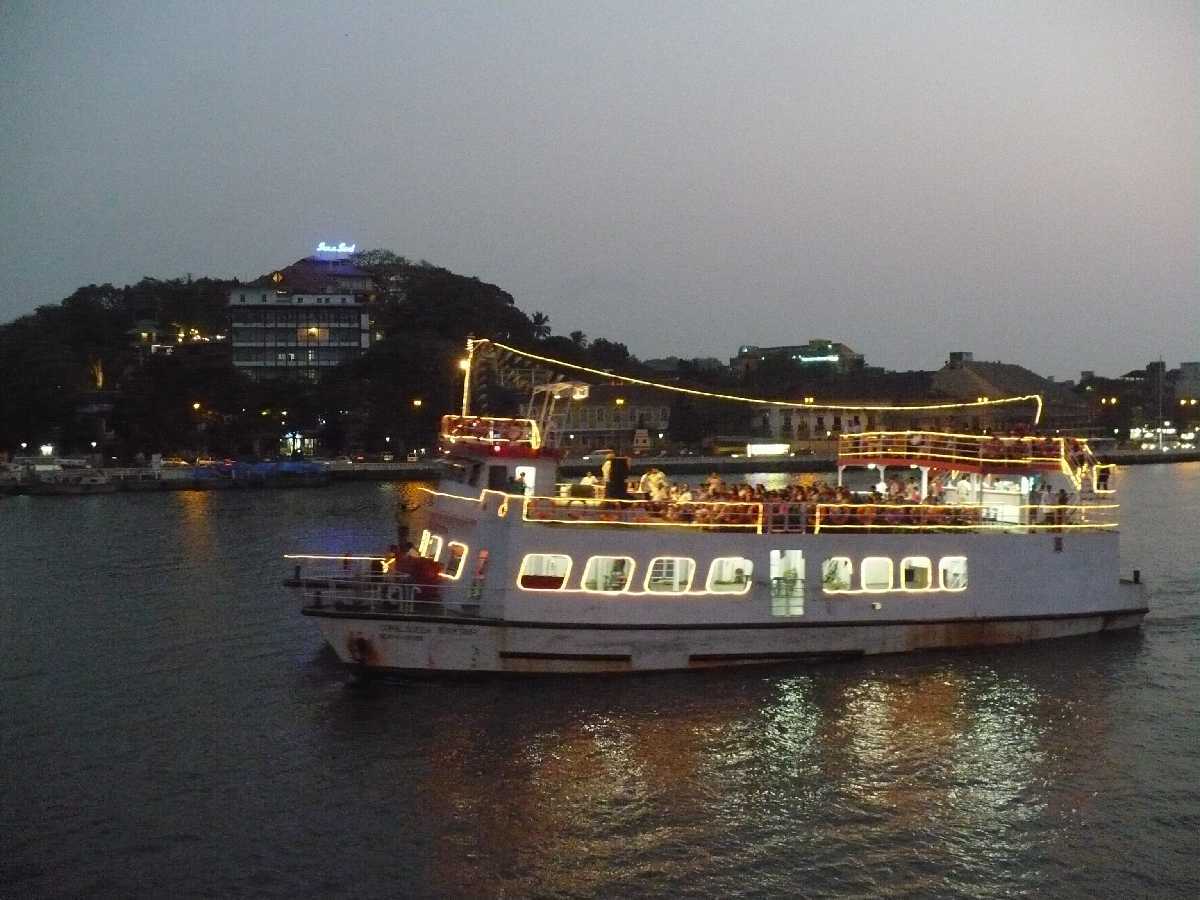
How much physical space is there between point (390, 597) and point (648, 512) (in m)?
5.30

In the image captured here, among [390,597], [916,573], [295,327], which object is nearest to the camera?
[390,597]

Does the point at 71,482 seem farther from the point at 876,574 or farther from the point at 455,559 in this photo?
the point at 876,574

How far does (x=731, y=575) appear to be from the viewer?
2286 cm

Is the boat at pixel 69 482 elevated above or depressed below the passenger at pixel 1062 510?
below

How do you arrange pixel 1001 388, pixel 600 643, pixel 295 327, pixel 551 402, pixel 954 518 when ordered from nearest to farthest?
pixel 600 643 < pixel 551 402 < pixel 954 518 < pixel 295 327 < pixel 1001 388

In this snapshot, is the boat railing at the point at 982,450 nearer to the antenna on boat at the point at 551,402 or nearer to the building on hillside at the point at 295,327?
the antenna on boat at the point at 551,402

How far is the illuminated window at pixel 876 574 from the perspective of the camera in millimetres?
23891

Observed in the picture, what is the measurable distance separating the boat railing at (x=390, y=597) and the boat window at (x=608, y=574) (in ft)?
6.28

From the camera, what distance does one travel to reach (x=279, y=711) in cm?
2125

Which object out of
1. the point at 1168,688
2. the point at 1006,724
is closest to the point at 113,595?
the point at 1006,724

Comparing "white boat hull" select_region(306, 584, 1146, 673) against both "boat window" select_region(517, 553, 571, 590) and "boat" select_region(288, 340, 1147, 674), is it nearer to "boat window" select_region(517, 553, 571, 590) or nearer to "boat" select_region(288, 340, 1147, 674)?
"boat" select_region(288, 340, 1147, 674)

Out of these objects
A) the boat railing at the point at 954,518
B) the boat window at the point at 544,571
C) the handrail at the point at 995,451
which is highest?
the handrail at the point at 995,451

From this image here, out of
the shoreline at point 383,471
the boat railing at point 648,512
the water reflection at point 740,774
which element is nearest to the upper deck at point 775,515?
the boat railing at point 648,512

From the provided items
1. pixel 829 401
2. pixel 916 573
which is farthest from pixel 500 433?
pixel 829 401
